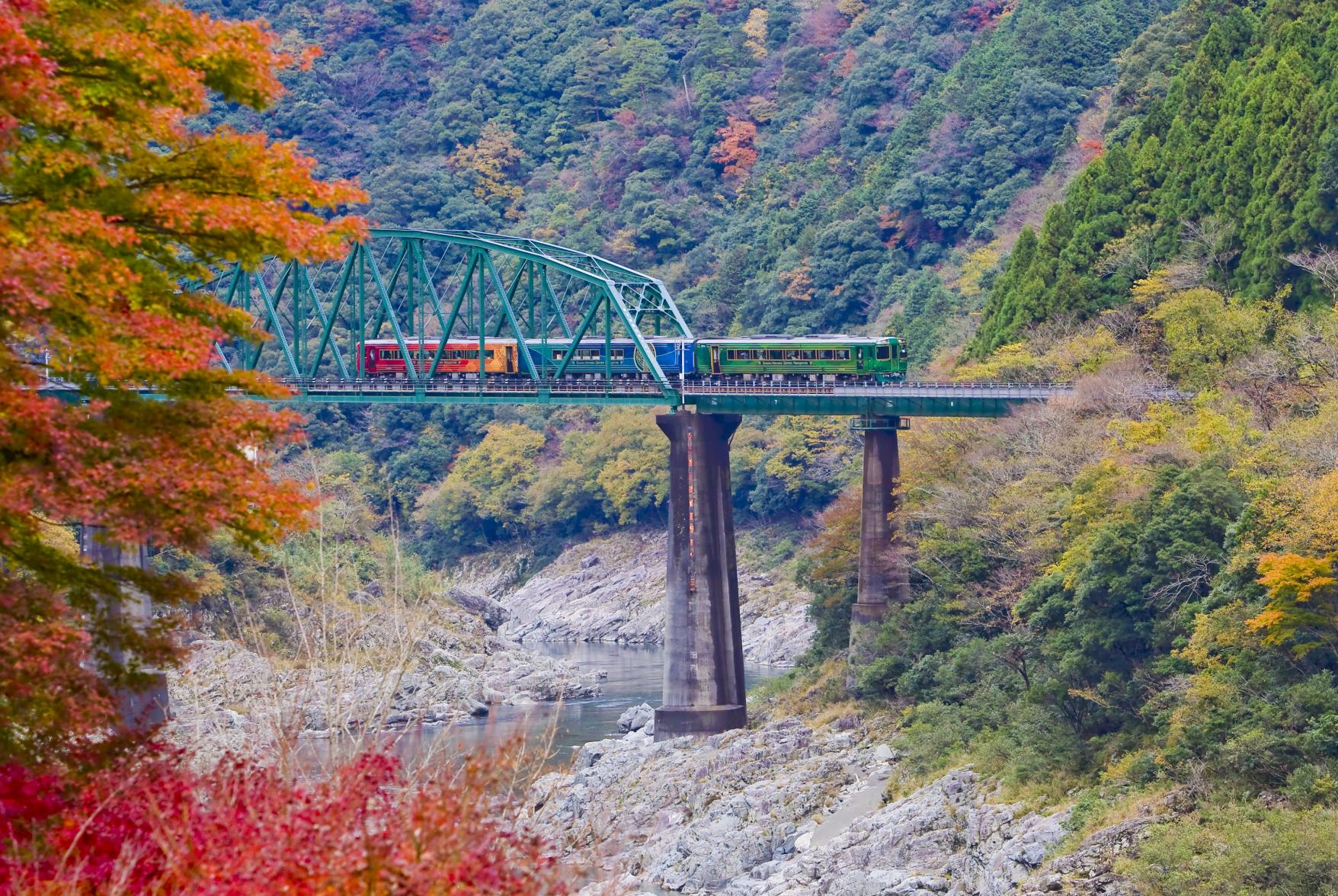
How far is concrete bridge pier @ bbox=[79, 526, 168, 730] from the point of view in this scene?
50.2 feet

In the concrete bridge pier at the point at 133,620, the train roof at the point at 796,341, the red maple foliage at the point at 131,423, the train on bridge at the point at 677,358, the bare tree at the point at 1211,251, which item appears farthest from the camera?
the train roof at the point at 796,341

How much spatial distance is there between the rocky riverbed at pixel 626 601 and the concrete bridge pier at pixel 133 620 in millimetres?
30678

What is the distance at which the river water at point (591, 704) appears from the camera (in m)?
55.6

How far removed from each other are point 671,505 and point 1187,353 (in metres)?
15.9

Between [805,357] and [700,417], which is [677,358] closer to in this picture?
[805,357]

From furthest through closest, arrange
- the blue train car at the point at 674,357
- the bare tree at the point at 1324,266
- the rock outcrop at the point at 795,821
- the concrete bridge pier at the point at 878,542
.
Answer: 1. the blue train car at the point at 674,357
2. the concrete bridge pier at the point at 878,542
3. the bare tree at the point at 1324,266
4. the rock outcrop at the point at 795,821

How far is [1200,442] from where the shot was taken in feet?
137

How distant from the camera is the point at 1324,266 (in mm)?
49125

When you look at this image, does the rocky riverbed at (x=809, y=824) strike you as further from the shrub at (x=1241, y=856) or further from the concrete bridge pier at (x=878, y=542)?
the concrete bridge pier at (x=878, y=542)

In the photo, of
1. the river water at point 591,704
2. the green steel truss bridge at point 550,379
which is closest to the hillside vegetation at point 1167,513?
the green steel truss bridge at point 550,379

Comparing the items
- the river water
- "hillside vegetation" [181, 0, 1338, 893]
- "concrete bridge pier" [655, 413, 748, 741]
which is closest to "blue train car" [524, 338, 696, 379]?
"concrete bridge pier" [655, 413, 748, 741]

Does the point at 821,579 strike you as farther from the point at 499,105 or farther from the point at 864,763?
the point at 499,105

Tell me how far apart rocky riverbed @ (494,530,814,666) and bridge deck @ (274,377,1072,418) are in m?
20.6

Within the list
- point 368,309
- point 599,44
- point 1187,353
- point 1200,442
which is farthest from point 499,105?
point 1200,442
